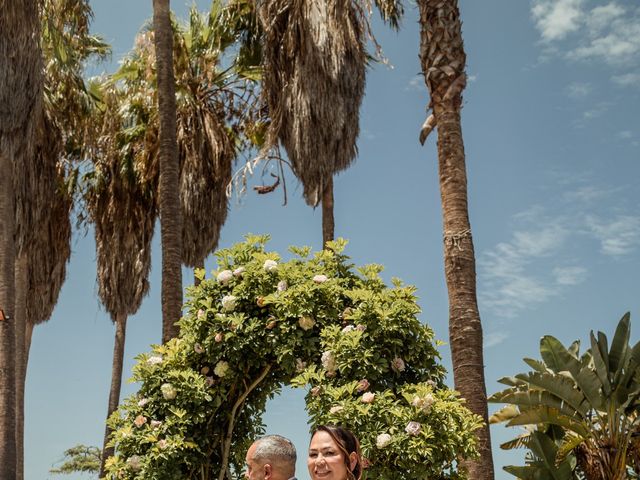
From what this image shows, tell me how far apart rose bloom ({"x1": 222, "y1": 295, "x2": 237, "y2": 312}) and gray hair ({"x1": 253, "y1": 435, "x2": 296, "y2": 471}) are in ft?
16.3

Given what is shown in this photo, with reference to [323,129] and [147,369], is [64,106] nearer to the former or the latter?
[323,129]

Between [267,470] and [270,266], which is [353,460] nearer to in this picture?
[267,470]

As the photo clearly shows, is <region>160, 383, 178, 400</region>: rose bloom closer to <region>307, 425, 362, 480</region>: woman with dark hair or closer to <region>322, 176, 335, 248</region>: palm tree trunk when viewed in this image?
<region>307, 425, 362, 480</region>: woman with dark hair

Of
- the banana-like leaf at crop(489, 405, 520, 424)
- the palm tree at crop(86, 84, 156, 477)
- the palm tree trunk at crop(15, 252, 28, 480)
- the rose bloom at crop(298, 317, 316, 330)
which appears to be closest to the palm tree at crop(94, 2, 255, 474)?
the palm tree at crop(86, 84, 156, 477)

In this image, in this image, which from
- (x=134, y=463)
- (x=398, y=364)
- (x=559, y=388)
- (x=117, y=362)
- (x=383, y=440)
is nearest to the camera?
(x=383, y=440)

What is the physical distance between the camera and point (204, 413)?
921 cm

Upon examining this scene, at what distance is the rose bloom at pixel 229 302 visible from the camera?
30.3 feet

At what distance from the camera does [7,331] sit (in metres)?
15.9

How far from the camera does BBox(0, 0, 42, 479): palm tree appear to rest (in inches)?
575

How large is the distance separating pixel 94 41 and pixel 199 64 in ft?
14.6

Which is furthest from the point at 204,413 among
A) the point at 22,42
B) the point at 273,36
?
the point at 273,36

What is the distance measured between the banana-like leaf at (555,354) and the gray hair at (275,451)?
475 inches

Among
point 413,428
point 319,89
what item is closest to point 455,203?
point 413,428

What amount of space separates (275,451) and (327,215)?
45.6 feet
